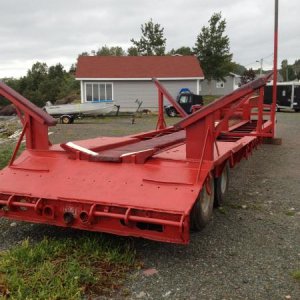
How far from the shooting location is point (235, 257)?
164 inches

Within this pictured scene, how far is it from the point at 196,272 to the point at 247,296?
0.55 m

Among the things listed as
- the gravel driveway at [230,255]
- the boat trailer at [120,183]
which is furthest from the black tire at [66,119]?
the boat trailer at [120,183]

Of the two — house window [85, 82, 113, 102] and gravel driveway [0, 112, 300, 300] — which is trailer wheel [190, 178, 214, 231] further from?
house window [85, 82, 113, 102]

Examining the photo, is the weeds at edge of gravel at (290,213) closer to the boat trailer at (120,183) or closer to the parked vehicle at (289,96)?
the boat trailer at (120,183)

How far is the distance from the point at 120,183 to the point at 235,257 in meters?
1.33

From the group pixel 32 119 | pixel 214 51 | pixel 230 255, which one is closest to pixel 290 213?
pixel 230 255

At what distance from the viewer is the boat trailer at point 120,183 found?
3961 millimetres

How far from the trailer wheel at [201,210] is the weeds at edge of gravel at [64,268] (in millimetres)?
704

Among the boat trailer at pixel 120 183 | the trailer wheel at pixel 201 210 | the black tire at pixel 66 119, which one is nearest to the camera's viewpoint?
the boat trailer at pixel 120 183

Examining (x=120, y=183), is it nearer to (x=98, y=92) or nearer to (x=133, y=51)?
(x=98, y=92)

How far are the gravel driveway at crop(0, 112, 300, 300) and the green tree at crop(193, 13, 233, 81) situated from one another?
44.0 m

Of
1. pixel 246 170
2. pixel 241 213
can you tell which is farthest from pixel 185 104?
pixel 241 213

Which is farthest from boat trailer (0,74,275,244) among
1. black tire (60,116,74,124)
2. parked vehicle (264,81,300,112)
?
parked vehicle (264,81,300,112)

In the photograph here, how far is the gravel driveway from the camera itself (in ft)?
11.7
